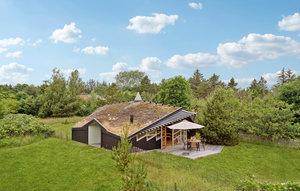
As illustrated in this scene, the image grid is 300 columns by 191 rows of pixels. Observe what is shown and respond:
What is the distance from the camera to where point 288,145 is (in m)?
33.9

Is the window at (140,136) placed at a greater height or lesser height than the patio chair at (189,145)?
greater

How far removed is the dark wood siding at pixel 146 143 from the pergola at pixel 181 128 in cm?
167

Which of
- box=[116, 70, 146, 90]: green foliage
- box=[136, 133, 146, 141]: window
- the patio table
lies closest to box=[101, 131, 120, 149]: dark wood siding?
box=[136, 133, 146, 141]: window

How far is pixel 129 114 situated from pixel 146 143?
13.3ft

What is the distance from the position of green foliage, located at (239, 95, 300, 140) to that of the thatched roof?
711 centimetres

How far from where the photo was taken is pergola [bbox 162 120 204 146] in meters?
30.8

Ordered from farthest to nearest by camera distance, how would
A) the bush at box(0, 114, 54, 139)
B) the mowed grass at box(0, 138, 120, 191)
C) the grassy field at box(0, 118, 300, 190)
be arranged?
the bush at box(0, 114, 54, 139) → the mowed grass at box(0, 138, 120, 191) → the grassy field at box(0, 118, 300, 190)

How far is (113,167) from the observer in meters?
24.2

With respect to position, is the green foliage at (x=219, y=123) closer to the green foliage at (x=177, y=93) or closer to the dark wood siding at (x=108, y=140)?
the dark wood siding at (x=108, y=140)

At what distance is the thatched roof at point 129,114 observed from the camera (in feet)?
103

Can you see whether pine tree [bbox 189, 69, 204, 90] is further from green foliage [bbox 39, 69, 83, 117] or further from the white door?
the white door

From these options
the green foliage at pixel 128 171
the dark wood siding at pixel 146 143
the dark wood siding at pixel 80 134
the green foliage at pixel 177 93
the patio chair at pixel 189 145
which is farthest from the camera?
the green foliage at pixel 177 93

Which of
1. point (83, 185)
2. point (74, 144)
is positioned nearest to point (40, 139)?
point (74, 144)

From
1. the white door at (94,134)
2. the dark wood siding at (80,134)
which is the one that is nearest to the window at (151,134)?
the white door at (94,134)
